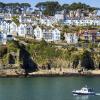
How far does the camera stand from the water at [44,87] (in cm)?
5456

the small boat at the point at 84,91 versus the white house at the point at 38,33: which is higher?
the white house at the point at 38,33

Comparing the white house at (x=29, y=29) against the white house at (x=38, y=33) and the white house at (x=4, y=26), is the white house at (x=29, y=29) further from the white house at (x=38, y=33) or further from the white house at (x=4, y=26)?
the white house at (x=4, y=26)

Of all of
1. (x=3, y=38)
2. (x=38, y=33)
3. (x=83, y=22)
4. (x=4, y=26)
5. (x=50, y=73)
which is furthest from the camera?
(x=83, y=22)

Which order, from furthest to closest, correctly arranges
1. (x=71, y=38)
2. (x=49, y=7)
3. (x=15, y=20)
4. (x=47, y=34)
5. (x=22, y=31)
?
(x=49, y=7)
(x=15, y=20)
(x=22, y=31)
(x=47, y=34)
(x=71, y=38)

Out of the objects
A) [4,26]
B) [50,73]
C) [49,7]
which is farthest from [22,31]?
[49,7]

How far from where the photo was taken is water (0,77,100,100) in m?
54.6

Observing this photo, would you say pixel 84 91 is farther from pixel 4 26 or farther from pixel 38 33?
pixel 4 26

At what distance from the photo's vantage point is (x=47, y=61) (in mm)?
77750

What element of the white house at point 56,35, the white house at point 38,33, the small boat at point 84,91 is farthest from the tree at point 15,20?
the small boat at point 84,91

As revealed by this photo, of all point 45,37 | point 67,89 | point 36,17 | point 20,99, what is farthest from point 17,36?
point 20,99

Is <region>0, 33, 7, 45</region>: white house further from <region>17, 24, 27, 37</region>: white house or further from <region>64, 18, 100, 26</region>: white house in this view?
<region>64, 18, 100, 26</region>: white house

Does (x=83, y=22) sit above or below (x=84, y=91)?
above

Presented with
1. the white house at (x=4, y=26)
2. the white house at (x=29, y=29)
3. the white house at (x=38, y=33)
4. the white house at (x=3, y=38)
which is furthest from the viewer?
the white house at (x=4, y=26)

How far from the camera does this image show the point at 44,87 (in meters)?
62.9
